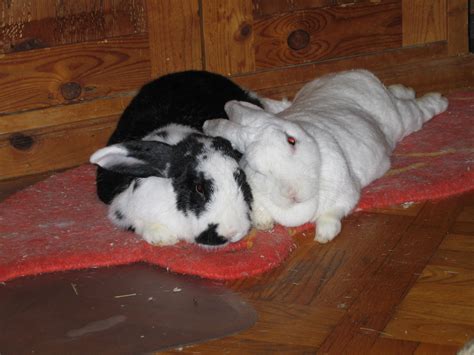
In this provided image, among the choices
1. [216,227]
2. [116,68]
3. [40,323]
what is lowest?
[40,323]

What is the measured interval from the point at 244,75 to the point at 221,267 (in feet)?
3.70

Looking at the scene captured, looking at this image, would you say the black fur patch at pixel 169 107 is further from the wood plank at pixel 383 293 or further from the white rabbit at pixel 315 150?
the wood plank at pixel 383 293

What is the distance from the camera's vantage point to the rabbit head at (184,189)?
217 cm

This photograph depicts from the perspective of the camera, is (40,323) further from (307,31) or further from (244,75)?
(307,31)

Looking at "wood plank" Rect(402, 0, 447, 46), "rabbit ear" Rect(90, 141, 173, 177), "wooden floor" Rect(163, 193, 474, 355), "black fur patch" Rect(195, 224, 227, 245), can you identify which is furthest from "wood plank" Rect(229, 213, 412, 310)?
"wood plank" Rect(402, 0, 447, 46)

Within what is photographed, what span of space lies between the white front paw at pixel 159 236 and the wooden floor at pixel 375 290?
0.23 meters

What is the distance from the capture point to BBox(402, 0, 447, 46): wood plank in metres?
3.38

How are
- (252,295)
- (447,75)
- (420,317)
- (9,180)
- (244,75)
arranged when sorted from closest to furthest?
(420,317) < (252,295) < (9,180) < (244,75) < (447,75)

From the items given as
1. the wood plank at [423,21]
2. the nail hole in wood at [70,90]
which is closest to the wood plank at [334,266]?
the nail hole in wood at [70,90]

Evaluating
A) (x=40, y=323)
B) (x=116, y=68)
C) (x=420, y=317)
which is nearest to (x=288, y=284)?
(x=420, y=317)

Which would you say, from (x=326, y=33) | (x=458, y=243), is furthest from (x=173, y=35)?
(x=458, y=243)

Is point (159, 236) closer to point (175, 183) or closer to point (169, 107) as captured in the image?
point (175, 183)

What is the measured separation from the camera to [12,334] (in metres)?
2.01

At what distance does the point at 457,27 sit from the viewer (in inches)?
137
